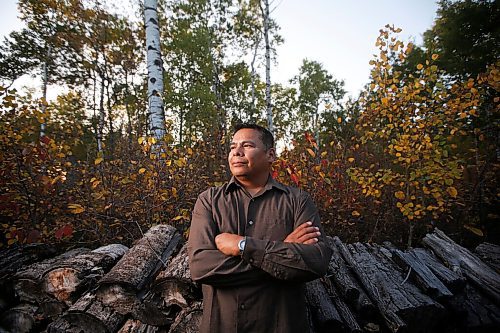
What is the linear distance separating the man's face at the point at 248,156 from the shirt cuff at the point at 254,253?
72cm

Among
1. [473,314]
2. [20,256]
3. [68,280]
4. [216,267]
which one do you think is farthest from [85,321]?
[473,314]

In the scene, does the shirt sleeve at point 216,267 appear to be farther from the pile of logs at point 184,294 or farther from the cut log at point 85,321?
the cut log at point 85,321

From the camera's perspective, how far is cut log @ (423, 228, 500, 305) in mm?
3092

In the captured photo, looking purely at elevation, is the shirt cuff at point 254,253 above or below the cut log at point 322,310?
above

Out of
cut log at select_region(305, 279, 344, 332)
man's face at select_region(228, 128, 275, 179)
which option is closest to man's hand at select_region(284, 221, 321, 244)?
man's face at select_region(228, 128, 275, 179)

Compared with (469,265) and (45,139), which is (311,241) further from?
(45,139)

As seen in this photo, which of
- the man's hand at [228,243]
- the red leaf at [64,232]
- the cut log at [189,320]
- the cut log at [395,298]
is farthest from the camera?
the red leaf at [64,232]

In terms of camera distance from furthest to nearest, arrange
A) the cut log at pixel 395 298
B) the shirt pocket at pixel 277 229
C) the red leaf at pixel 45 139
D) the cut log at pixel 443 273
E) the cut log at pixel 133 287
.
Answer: the red leaf at pixel 45 139, the cut log at pixel 443 273, the cut log at pixel 395 298, the cut log at pixel 133 287, the shirt pocket at pixel 277 229

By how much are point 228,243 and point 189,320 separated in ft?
3.20

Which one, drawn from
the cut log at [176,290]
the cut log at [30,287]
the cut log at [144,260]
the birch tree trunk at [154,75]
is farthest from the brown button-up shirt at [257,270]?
the birch tree trunk at [154,75]

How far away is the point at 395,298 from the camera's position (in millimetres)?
2686

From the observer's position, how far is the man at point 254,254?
173 centimetres

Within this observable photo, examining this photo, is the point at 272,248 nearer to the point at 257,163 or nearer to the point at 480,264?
the point at 257,163

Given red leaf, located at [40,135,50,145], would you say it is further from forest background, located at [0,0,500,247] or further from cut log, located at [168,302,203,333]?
cut log, located at [168,302,203,333]
